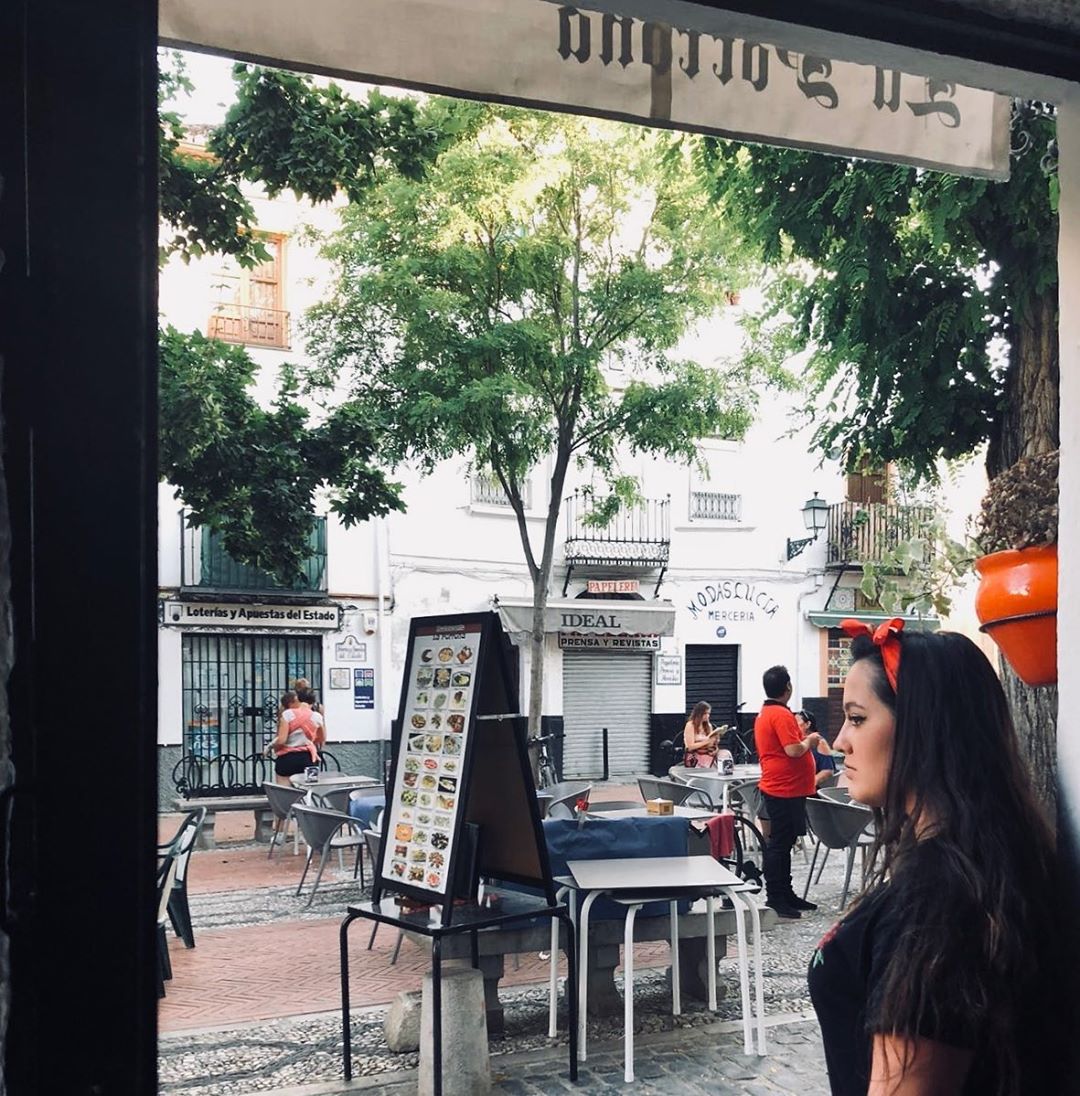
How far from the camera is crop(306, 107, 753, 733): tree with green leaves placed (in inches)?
530

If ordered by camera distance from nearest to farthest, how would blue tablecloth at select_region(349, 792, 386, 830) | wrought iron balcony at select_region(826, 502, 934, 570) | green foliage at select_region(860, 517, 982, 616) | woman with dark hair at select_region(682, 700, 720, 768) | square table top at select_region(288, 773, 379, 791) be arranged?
green foliage at select_region(860, 517, 982, 616) < blue tablecloth at select_region(349, 792, 386, 830) < square table top at select_region(288, 773, 379, 791) < woman with dark hair at select_region(682, 700, 720, 768) < wrought iron balcony at select_region(826, 502, 934, 570)

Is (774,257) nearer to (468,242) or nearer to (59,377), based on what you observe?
(59,377)

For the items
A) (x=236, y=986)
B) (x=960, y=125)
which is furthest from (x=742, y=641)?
(x=960, y=125)

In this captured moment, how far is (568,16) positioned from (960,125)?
0.94m

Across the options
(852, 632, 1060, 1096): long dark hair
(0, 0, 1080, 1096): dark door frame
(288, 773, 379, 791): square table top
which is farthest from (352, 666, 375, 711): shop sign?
(0, 0, 1080, 1096): dark door frame

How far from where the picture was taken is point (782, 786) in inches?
351

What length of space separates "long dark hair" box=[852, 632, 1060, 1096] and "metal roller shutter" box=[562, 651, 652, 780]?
66.5 ft

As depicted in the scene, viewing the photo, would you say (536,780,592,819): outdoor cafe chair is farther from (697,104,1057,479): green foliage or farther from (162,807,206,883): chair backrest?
(697,104,1057,479): green foliage

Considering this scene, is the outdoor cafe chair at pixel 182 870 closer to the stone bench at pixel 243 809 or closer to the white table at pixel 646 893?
the white table at pixel 646 893

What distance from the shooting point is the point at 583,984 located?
18.7 feet

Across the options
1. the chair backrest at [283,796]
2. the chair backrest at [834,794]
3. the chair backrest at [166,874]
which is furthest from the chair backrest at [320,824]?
the chair backrest at [834,794]

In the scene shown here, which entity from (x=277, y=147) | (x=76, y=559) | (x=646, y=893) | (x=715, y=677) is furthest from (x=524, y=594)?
(x=76, y=559)

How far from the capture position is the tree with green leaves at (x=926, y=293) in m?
5.09

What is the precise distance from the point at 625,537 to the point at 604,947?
17.1 m
